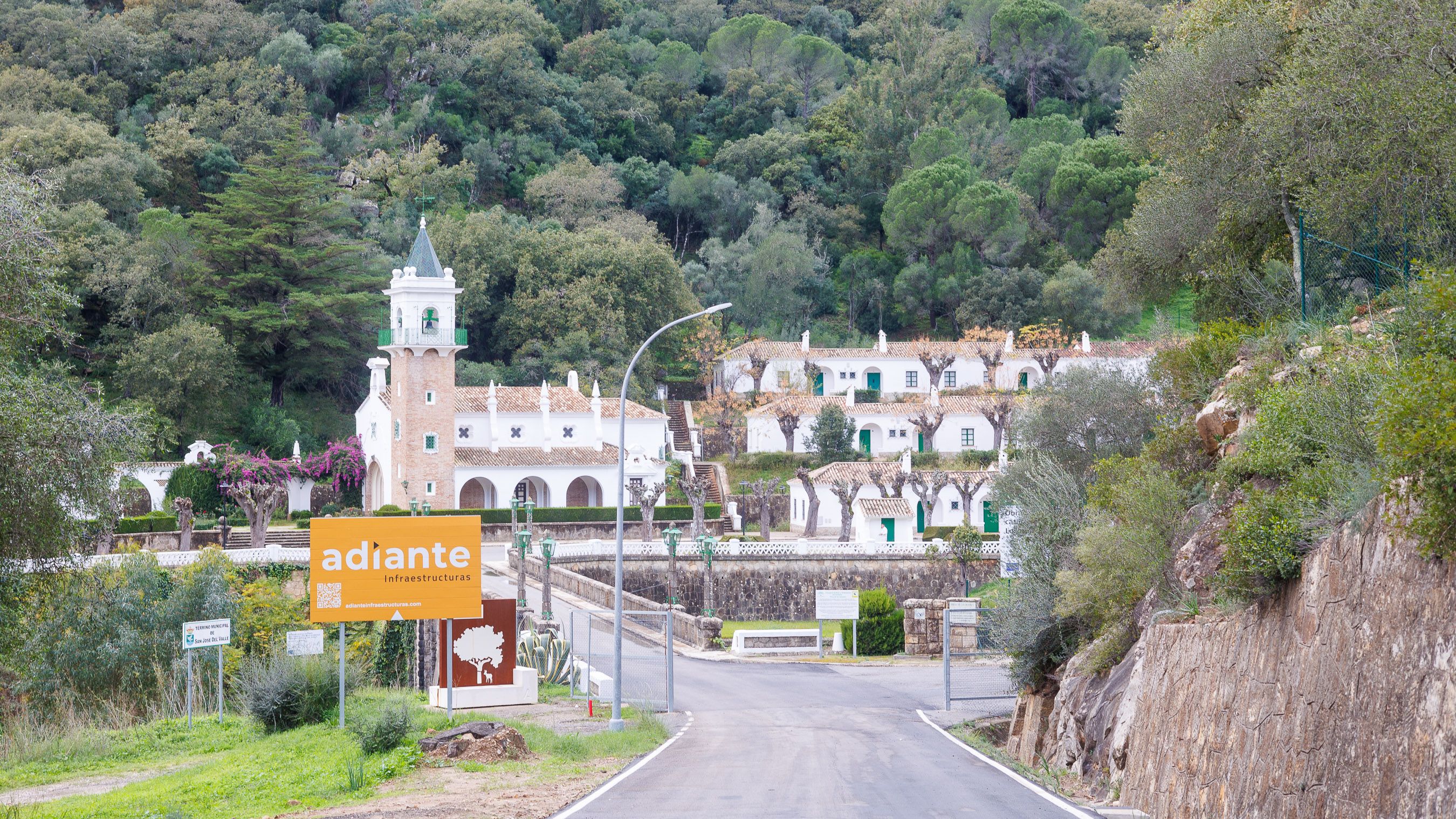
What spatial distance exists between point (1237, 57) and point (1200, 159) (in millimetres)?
2082

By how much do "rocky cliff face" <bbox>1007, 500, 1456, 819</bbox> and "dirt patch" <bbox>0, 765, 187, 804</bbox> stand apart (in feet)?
41.0

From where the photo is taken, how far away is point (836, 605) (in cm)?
3556

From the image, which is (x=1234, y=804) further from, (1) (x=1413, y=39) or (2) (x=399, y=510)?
(2) (x=399, y=510)

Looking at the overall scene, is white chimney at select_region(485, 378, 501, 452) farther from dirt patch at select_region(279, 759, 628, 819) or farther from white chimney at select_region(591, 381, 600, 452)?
dirt patch at select_region(279, 759, 628, 819)

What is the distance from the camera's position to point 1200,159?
23844 millimetres

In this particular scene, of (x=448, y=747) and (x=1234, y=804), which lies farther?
(x=448, y=747)

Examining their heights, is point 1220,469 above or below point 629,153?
below

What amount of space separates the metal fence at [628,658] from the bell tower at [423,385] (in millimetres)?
17000

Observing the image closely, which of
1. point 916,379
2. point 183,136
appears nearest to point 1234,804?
point 916,379

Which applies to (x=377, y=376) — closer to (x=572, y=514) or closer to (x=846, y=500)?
(x=572, y=514)

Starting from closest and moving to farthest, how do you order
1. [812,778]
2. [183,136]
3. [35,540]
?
[35,540] < [812,778] < [183,136]

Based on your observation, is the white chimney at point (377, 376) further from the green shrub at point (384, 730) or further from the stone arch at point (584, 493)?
the green shrub at point (384, 730)

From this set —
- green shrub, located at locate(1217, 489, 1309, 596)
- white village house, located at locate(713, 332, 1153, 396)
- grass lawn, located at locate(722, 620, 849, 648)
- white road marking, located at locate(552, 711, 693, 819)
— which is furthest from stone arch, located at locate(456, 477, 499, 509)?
green shrub, located at locate(1217, 489, 1309, 596)

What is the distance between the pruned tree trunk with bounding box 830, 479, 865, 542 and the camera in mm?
53188
